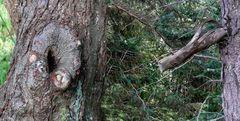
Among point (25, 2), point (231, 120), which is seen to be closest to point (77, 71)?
point (25, 2)

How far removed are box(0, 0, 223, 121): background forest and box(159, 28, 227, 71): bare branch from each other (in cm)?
220

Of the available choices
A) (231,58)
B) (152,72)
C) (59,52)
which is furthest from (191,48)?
(152,72)

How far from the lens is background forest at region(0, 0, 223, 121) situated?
475 centimetres

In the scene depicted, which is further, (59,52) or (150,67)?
(150,67)

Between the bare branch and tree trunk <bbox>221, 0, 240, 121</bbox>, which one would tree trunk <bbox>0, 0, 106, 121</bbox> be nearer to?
the bare branch

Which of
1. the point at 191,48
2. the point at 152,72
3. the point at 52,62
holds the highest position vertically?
the point at 191,48

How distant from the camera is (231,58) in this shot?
7.84 ft

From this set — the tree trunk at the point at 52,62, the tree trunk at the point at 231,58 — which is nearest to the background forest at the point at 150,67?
the tree trunk at the point at 52,62

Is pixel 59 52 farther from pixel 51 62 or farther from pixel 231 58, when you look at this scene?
pixel 231 58

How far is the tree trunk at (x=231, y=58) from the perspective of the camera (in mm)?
2350

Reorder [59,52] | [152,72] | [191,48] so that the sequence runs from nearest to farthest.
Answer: [191,48]
[59,52]
[152,72]

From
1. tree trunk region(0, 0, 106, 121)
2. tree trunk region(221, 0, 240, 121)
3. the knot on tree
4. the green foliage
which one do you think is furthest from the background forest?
tree trunk region(221, 0, 240, 121)

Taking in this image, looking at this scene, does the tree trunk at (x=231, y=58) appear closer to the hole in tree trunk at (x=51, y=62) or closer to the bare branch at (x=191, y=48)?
the bare branch at (x=191, y=48)

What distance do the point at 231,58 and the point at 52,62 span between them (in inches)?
52.0
